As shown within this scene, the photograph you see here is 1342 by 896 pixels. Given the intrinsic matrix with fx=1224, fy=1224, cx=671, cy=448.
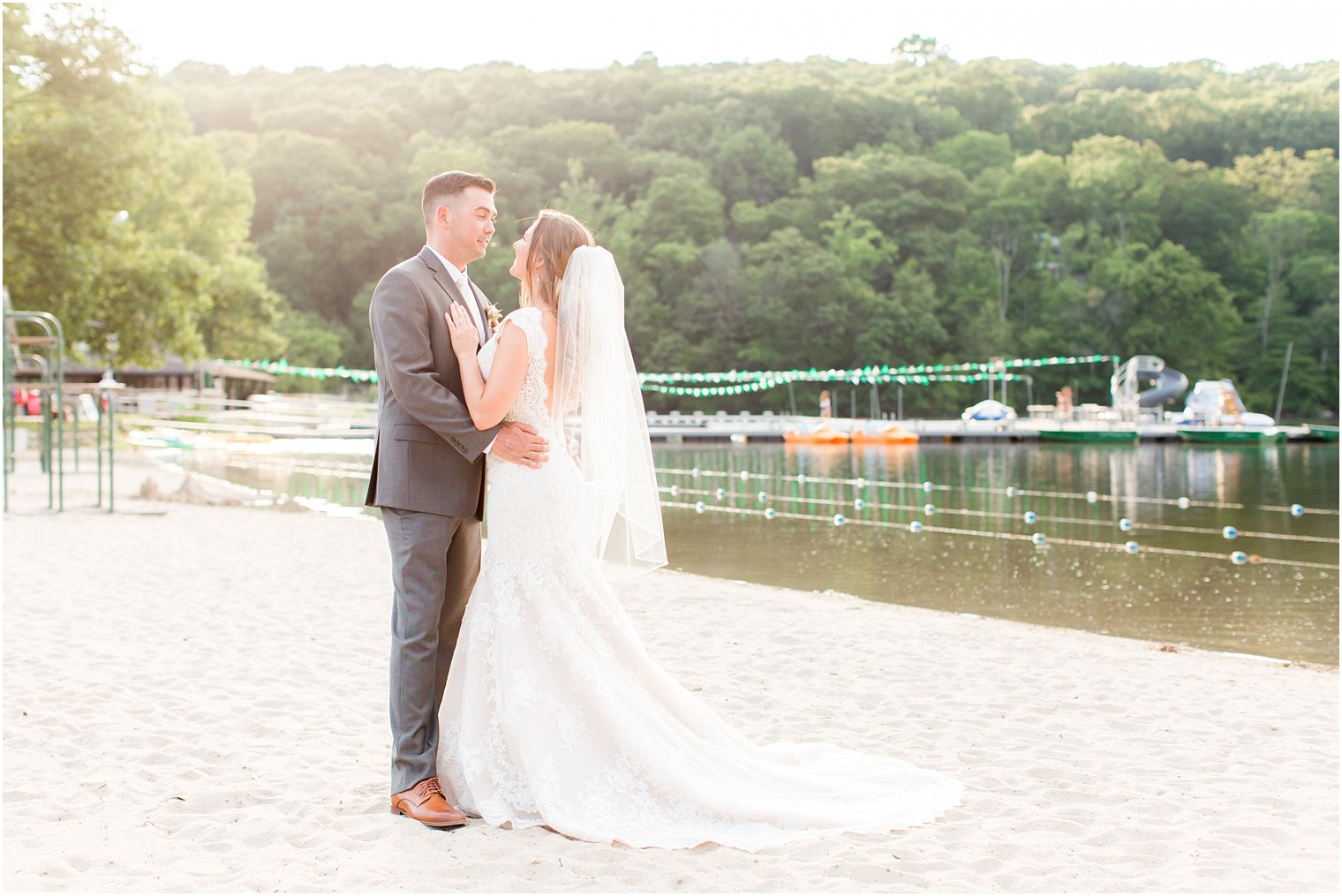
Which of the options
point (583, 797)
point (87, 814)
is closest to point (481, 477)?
point (583, 797)

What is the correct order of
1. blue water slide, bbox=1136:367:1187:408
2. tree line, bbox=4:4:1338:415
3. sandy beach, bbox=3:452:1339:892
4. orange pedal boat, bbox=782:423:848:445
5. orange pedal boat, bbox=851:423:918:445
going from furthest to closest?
tree line, bbox=4:4:1338:415, blue water slide, bbox=1136:367:1187:408, orange pedal boat, bbox=851:423:918:445, orange pedal boat, bbox=782:423:848:445, sandy beach, bbox=3:452:1339:892

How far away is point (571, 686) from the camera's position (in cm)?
366

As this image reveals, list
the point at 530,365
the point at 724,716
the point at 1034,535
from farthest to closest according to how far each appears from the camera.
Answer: the point at 1034,535 → the point at 724,716 → the point at 530,365

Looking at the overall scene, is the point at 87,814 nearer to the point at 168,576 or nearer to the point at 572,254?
the point at 572,254

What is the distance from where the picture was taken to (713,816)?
3568mm

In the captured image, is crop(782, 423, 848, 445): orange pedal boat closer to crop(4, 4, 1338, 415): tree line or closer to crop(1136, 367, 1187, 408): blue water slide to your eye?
crop(4, 4, 1338, 415): tree line

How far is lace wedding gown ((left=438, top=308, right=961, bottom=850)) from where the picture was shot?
3557mm

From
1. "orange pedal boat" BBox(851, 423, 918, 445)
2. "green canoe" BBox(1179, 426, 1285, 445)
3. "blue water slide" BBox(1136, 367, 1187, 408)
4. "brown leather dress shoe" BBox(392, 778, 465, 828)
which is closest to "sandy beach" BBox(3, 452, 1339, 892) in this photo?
"brown leather dress shoe" BBox(392, 778, 465, 828)

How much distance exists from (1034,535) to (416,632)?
1225cm

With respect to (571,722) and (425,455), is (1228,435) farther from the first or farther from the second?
(425,455)

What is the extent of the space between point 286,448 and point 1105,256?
4315cm

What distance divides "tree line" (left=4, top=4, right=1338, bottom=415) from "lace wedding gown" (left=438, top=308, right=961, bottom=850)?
53883mm

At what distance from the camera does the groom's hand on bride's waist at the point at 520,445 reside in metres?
3.68

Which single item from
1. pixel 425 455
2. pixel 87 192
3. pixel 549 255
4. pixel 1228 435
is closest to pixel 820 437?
pixel 1228 435
